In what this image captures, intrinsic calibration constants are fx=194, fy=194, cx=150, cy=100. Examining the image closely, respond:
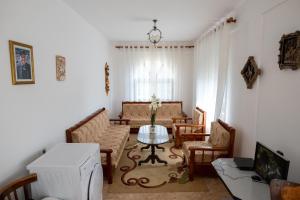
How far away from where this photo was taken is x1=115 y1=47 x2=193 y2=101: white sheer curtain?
5.77 meters

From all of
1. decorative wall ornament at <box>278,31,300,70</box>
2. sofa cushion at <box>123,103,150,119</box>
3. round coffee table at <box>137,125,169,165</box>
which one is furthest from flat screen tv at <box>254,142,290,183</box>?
sofa cushion at <box>123,103,150,119</box>

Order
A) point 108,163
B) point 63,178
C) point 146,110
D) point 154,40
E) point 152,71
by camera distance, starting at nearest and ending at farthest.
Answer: point 63,178 → point 108,163 → point 154,40 → point 146,110 → point 152,71

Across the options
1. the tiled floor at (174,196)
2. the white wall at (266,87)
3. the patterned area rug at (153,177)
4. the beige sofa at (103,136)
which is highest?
the white wall at (266,87)

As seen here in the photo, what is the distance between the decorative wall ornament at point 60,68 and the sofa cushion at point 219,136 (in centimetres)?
247

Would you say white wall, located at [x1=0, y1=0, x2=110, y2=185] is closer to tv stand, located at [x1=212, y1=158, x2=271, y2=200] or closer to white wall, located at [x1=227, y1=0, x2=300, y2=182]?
tv stand, located at [x1=212, y1=158, x2=271, y2=200]

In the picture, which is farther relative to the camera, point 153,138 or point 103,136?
point 103,136

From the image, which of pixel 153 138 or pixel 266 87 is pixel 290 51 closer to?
pixel 266 87

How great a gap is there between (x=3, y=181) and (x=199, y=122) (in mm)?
3659

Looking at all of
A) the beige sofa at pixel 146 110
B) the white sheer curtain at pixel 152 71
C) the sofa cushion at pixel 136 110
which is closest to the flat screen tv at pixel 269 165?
the beige sofa at pixel 146 110

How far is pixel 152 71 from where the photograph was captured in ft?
19.1

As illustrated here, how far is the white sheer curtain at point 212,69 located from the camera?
3211mm

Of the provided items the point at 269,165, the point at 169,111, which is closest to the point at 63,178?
the point at 269,165

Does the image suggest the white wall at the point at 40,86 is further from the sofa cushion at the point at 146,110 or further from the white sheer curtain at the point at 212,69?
the white sheer curtain at the point at 212,69

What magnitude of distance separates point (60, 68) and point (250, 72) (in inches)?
98.2
